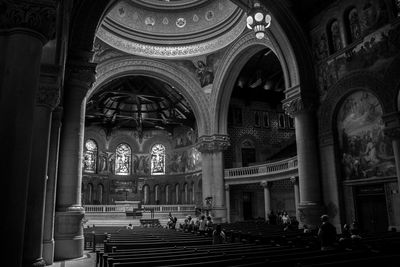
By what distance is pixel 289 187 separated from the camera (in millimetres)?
31406

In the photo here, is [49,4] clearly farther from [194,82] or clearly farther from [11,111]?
[194,82]

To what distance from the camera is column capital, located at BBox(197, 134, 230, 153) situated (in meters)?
28.4

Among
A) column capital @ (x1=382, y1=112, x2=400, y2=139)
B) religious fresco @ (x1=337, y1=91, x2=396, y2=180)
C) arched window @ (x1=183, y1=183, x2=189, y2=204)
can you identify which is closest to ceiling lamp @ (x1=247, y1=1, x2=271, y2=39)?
religious fresco @ (x1=337, y1=91, x2=396, y2=180)

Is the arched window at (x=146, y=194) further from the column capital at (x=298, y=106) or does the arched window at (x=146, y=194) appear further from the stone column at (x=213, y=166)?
the column capital at (x=298, y=106)

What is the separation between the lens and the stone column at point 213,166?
Result: 92.5 feet

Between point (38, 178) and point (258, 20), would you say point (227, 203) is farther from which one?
point (38, 178)

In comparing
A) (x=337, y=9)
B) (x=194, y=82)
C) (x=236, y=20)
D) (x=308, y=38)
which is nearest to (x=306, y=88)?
(x=308, y=38)

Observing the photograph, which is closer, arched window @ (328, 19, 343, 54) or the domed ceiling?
arched window @ (328, 19, 343, 54)

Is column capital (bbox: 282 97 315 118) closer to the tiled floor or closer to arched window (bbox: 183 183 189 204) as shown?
the tiled floor

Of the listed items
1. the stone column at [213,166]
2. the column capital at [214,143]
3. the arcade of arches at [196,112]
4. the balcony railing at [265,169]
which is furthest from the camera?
the column capital at [214,143]

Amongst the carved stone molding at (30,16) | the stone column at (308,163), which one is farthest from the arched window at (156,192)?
the carved stone molding at (30,16)

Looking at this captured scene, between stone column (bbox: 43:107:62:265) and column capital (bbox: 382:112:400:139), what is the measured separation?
1209 centimetres

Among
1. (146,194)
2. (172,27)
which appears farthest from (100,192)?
(172,27)

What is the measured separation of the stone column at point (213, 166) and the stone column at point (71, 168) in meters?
16.5
